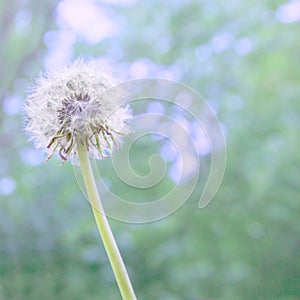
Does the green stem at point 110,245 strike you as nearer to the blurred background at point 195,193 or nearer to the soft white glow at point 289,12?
the blurred background at point 195,193

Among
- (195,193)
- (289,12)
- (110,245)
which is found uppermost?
(289,12)

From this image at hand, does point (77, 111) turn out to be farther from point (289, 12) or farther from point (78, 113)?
point (289, 12)

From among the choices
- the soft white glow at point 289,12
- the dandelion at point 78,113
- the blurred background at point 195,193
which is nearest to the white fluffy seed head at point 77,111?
the dandelion at point 78,113

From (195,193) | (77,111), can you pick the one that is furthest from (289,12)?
(77,111)

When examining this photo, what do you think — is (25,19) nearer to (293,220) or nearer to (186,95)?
(186,95)

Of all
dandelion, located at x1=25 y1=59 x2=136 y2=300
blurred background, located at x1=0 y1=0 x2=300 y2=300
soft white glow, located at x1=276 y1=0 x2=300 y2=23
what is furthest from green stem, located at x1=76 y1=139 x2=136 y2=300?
soft white glow, located at x1=276 y1=0 x2=300 y2=23

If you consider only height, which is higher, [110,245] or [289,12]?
[289,12]

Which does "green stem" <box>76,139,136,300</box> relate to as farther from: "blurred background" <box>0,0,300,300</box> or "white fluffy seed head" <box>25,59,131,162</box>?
"blurred background" <box>0,0,300,300</box>
